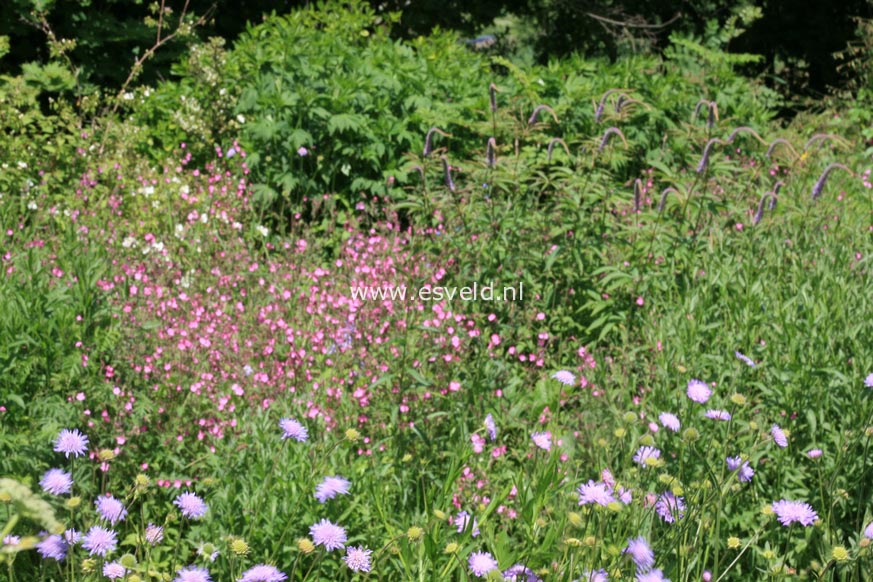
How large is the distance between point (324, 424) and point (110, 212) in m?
2.75

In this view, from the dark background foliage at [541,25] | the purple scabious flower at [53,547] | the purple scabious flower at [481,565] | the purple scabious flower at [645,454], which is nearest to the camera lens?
the purple scabious flower at [53,547]

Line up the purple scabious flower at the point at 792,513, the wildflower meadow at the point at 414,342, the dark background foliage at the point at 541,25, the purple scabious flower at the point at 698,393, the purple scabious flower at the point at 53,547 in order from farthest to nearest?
the dark background foliage at the point at 541,25
the purple scabious flower at the point at 698,393
the wildflower meadow at the point at 414,342
the purple scabious flower at the point at 792,513
the purple scabious flower at the point at 53,547

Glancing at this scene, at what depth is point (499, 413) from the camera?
3039 millimetres

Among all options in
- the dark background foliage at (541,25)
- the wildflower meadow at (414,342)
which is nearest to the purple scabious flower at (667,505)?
the wildflower meadow at (414,342)

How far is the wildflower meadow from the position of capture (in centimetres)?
212

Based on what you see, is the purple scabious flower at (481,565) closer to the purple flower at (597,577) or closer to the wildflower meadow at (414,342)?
the wildflower meadow at (414,342)

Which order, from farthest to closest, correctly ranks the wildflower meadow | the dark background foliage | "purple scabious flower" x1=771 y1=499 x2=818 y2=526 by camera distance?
the dark background foliage → the wildflower meadow → "purple scabious flower" x1=771 y1=499 x2=818 y2=526

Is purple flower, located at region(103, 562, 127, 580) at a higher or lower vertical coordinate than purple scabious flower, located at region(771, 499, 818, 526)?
lower

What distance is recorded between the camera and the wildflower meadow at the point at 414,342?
212 cm

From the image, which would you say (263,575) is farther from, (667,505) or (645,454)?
(645,454)

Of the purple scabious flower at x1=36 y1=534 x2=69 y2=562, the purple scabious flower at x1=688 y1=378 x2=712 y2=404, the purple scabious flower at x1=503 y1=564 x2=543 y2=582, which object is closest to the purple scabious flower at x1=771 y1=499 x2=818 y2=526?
the purple scabious flower at x1=688 y1=378 x2=712 y2=404

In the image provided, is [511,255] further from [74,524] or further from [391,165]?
[74,524]

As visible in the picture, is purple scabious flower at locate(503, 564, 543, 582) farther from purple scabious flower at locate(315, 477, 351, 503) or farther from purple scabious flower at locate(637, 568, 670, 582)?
purple scabious flower at locate(315, 477, 351, 503)

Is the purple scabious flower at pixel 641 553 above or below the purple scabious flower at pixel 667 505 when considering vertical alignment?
above
